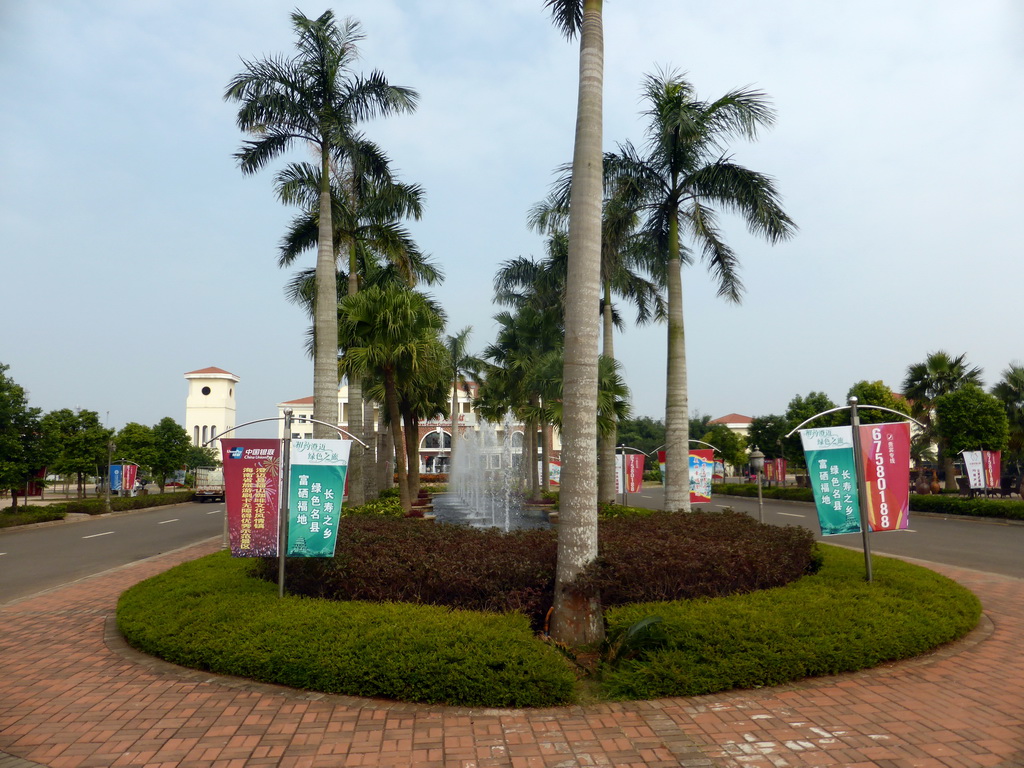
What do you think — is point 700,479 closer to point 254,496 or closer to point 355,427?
point 355,427

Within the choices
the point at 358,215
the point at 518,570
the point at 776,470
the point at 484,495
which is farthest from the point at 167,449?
the point at 518,570

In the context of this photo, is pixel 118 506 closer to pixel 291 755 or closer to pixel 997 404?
pixel 291 755

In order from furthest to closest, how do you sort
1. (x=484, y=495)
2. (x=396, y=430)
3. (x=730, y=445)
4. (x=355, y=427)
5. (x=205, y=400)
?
(x=205, y=400) < (x=730, y=445) < (x=484, y=495) < (x=355, y=427) < (x=396, y=430)

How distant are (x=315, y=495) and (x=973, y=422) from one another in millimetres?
28917

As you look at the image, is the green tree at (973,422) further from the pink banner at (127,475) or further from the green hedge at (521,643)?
the pink banner at (127,475)

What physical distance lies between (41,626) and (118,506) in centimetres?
2724

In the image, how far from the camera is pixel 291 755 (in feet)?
14.2

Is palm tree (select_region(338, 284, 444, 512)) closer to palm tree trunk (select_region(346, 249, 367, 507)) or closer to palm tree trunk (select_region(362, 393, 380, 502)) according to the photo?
palm tree trunk (select_region(346, 249, 367, 507))

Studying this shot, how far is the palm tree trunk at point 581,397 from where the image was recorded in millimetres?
6391

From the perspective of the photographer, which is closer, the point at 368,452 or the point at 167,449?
the point at 368,452

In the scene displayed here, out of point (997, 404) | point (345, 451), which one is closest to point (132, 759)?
point (345, 451)

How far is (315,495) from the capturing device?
711 cm

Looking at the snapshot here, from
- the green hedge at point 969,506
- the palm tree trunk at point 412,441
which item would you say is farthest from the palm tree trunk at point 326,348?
the green hedge at point 969,506

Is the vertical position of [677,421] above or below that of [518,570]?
above
